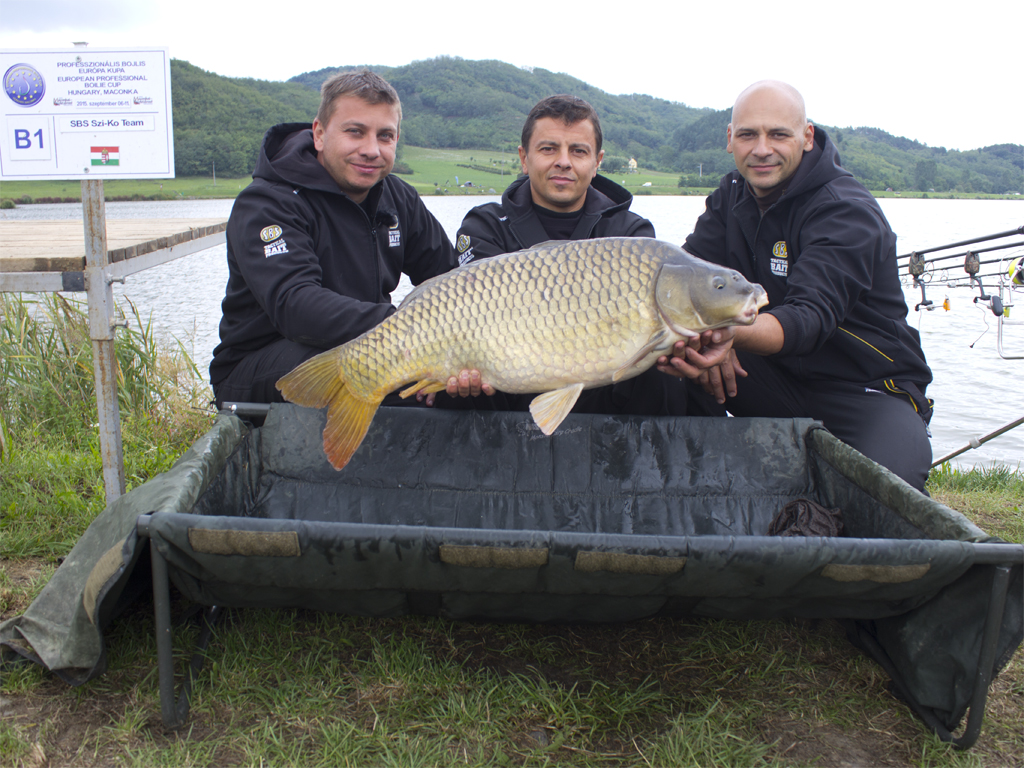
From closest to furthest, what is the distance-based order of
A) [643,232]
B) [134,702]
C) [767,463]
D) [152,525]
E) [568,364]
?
[152,525] → [134,702] → [568,364] → [767,463] → [643,232]

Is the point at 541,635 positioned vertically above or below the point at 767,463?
below

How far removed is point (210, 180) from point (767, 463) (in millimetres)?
15784

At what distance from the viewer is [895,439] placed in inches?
73.2

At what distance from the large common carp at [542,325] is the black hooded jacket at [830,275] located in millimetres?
414

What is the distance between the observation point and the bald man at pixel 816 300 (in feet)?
5.90

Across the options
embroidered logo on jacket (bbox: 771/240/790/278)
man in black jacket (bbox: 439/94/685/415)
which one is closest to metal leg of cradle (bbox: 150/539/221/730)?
man in black jacket (bbox: 439/94/685/415)

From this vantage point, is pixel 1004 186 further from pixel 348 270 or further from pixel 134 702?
pixel 134 702

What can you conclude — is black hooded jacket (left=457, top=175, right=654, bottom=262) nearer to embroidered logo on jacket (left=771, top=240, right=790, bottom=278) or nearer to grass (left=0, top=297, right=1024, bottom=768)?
embroidered logo on jacket (left=771, top=240, right=790, bottom=278)

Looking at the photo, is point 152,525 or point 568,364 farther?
point 568,364

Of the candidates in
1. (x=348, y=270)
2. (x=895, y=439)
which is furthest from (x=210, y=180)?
(x=895, y=439)

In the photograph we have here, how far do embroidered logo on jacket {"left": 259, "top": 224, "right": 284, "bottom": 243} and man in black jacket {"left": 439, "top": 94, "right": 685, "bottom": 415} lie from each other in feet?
1.63

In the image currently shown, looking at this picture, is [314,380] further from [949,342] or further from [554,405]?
[949,342]

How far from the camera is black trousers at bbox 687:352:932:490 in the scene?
184cm

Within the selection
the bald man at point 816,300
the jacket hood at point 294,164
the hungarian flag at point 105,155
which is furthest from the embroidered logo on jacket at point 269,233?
the bald man at point 816,300
